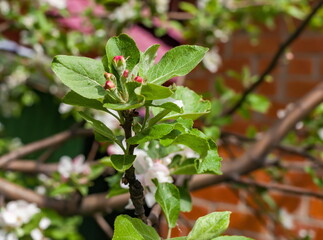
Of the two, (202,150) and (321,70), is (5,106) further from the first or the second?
(202,150)

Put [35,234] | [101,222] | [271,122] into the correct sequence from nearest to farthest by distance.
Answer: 1. [35,234]
2. [101,222]
3. [271,122]

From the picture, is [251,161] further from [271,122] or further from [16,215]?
[271,122]

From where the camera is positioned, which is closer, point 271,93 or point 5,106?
point 271,93

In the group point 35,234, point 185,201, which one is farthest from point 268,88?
point 185,201

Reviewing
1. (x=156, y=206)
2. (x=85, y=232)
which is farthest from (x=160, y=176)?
(x=85, y=232)

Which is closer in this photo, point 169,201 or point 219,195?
point 169,201
